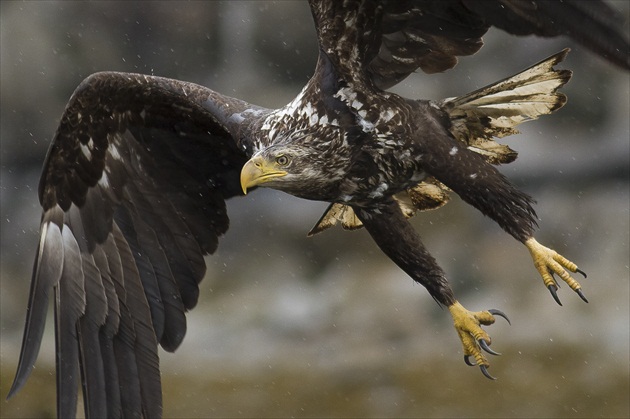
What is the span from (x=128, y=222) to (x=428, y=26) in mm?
1882

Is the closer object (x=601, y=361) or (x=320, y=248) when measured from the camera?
(x=601, y=361)

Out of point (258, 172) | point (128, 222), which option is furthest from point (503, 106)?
point (128, 222)

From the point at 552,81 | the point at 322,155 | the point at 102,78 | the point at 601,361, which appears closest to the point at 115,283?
the point at 102,78

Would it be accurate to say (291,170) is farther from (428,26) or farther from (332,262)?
(332,262)

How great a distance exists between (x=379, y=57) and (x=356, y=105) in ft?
0.91

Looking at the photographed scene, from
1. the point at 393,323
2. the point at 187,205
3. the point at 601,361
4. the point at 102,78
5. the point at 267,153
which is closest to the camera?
the point at 267,153

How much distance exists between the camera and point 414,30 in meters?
4.99

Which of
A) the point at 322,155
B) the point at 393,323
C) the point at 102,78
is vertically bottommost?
the point at 393,323

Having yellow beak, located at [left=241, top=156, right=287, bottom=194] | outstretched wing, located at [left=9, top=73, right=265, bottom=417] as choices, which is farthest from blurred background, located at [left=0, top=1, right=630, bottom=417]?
yellow beak, located at [left=241, top=156, right=287, bottom=194]

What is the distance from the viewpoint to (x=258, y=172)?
15.9 ft

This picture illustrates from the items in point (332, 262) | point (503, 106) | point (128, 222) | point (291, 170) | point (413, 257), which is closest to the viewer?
point (291, 170)

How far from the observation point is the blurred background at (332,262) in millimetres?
8062

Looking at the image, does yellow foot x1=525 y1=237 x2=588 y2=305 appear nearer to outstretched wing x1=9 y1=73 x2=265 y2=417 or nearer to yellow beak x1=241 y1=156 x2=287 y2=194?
yellow beak x1=241 y1=156 x2=287 y2=194

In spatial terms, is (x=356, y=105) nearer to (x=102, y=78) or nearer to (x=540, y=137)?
(x=102, y=78)
